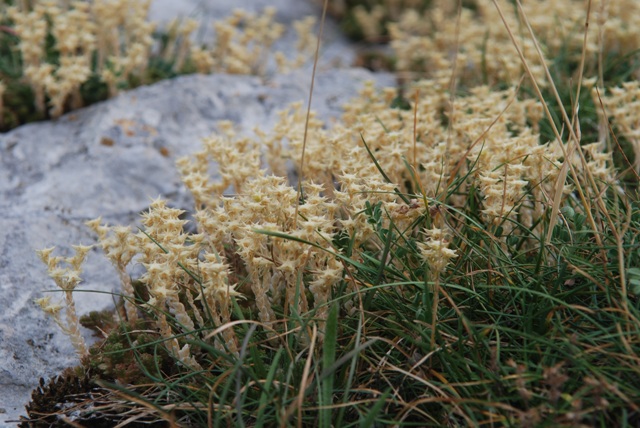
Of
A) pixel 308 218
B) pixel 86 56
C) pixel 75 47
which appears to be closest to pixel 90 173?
pixel 86 56

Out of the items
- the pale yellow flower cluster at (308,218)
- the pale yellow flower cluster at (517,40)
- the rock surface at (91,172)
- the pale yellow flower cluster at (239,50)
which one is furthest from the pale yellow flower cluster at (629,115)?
the pale yellow flower cluster at (239,50)

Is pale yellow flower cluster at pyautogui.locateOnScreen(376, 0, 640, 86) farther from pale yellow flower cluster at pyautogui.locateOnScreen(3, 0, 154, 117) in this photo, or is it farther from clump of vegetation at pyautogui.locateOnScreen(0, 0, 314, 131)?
pale yellow flower cluster at pyautogui.locateOnScreen(3, 0, 154, 117)

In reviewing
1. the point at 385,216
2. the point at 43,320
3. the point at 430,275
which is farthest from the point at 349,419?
the point at 43,320

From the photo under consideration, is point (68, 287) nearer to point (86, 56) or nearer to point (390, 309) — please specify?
point (390, 309)

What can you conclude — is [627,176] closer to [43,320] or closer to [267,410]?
[267,410]

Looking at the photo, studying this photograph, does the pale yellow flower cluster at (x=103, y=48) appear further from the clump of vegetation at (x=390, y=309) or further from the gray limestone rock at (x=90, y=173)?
the clump of vegetation at (x=390, y=309)

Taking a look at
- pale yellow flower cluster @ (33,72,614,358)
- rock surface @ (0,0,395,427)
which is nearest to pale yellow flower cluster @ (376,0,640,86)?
rock surface @ (0,0,395,427)
